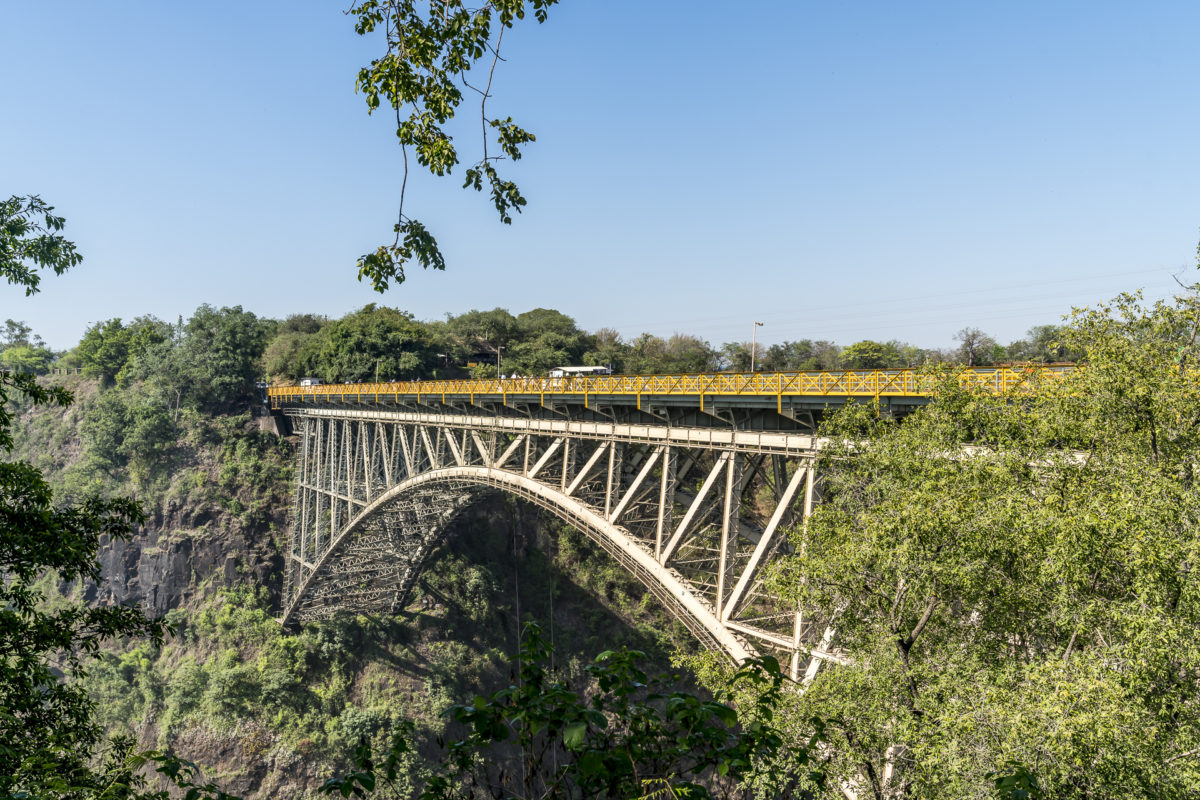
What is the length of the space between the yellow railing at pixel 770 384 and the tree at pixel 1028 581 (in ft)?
1.95

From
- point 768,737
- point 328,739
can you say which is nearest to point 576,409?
point 768,737

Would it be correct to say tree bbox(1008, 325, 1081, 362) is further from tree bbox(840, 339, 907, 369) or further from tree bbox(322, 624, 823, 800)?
tree bbox(322, 624, 823, 800)

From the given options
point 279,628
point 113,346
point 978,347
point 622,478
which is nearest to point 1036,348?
point 978,347

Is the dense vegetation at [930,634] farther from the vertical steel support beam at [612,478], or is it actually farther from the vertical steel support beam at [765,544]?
the vertical steel support beam at [612,478]

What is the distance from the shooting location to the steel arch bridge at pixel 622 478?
14.4 metres

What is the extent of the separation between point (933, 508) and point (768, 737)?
6237 millimetres

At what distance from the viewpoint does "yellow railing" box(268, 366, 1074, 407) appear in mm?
12008

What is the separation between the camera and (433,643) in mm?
43000

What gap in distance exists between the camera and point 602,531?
61.1ft

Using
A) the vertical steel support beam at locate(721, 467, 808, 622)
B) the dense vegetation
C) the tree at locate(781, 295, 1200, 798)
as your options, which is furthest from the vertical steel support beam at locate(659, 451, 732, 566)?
the tree at locate(781, 295, 1200, 798)

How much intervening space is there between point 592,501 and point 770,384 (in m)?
9.01

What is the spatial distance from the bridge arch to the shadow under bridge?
0.17ft

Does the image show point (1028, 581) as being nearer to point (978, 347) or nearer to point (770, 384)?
point (770, 384)

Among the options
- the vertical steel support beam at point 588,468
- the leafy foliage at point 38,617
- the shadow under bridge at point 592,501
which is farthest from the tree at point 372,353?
the leafy foliage at point 38,617
